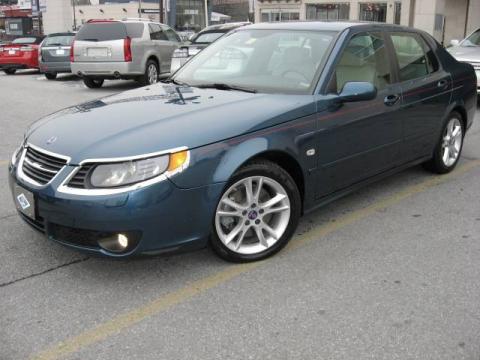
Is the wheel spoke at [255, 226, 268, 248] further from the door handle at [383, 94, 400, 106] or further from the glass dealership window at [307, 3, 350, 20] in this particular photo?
the glass dealership window at [307, 3, 350, 20]

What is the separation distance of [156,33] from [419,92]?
10597 millimetres

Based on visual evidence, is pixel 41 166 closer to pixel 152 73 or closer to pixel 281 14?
pixel 152 73

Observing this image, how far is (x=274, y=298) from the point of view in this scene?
128 inches

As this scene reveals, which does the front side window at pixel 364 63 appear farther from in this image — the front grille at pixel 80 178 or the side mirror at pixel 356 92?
the front grille at pixel 80 178

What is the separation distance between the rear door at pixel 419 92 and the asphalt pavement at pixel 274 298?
0.79m

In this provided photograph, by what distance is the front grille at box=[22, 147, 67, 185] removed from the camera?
328 centimetres

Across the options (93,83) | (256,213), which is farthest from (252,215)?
(93,83)

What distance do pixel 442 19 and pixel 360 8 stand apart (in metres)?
14.5

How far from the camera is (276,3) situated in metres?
42.7

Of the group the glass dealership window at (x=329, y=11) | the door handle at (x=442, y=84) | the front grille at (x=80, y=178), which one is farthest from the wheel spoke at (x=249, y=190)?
the glass dealership window at (x=329, y=11)

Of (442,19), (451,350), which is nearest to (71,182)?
(451,350)

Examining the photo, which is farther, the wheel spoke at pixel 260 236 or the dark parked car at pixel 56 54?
the dark parked car at pixel 56 54

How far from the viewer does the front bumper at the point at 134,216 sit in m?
3.08

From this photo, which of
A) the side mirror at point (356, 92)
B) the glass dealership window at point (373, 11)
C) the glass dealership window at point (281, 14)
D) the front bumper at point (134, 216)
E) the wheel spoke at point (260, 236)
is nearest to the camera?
the front bumper at point (134, 216)
